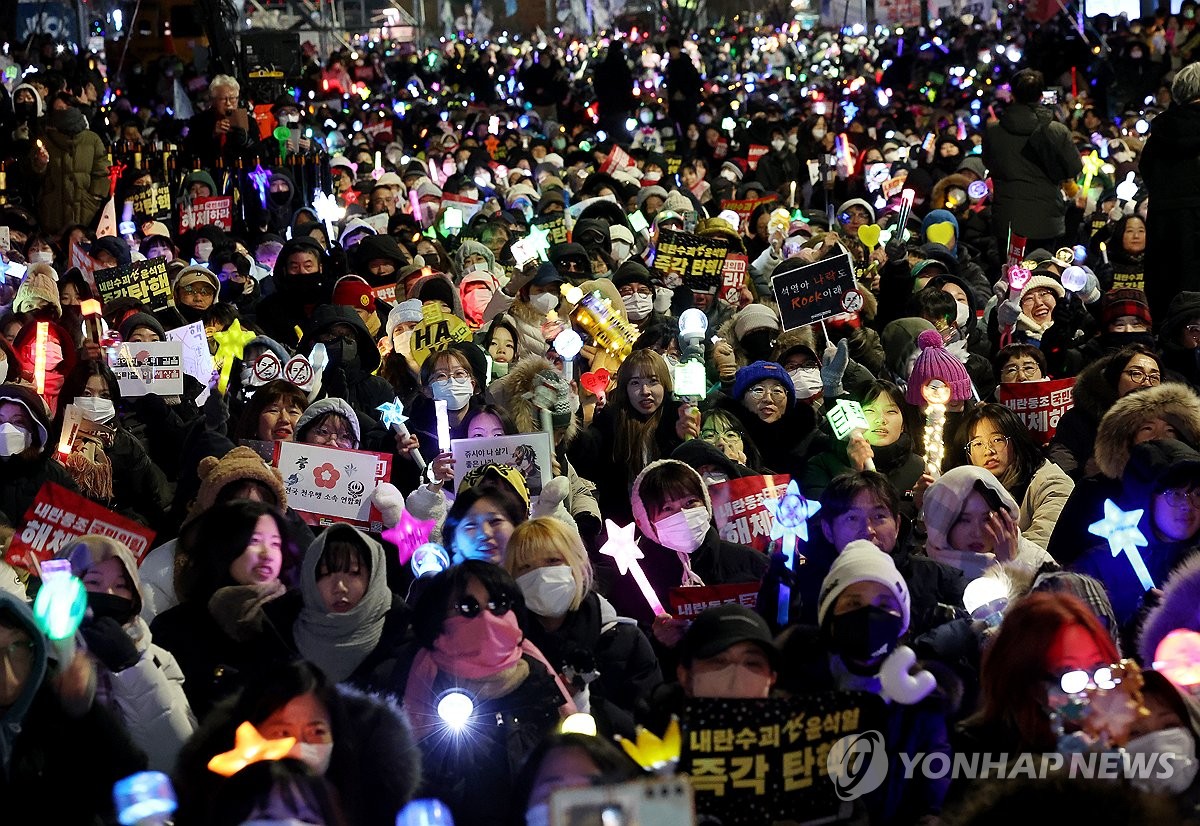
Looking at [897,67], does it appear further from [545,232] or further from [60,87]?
[545,232]

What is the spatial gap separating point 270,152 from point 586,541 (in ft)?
28.5

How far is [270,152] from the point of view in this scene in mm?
14461

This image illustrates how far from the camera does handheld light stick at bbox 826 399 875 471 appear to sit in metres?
7.22

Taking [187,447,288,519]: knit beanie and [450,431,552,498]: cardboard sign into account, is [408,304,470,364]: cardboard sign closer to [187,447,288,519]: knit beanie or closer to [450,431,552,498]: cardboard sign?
[450,431,552,498]: cardboard sign

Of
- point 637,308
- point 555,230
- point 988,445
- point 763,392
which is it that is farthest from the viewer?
point 555,230

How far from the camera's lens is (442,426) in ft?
23.3

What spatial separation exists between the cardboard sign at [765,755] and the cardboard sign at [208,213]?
9.35 metres

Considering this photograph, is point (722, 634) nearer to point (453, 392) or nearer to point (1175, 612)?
point (1175, 612)

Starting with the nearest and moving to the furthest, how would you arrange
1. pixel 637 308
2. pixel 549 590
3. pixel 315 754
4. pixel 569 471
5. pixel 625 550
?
pixel 315 754
pixel 549 590
pixel 625 550
pixel 569 471
pixel 637 308

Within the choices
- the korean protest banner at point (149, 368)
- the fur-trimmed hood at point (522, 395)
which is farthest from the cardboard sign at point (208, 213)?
the fur-trimmed hood at point (522, 395)

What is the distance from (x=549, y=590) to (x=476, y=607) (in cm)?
51

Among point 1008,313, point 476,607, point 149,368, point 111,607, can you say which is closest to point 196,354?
point 149,368

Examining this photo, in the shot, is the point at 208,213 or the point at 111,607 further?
the point at 208,213

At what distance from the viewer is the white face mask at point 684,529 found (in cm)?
587
